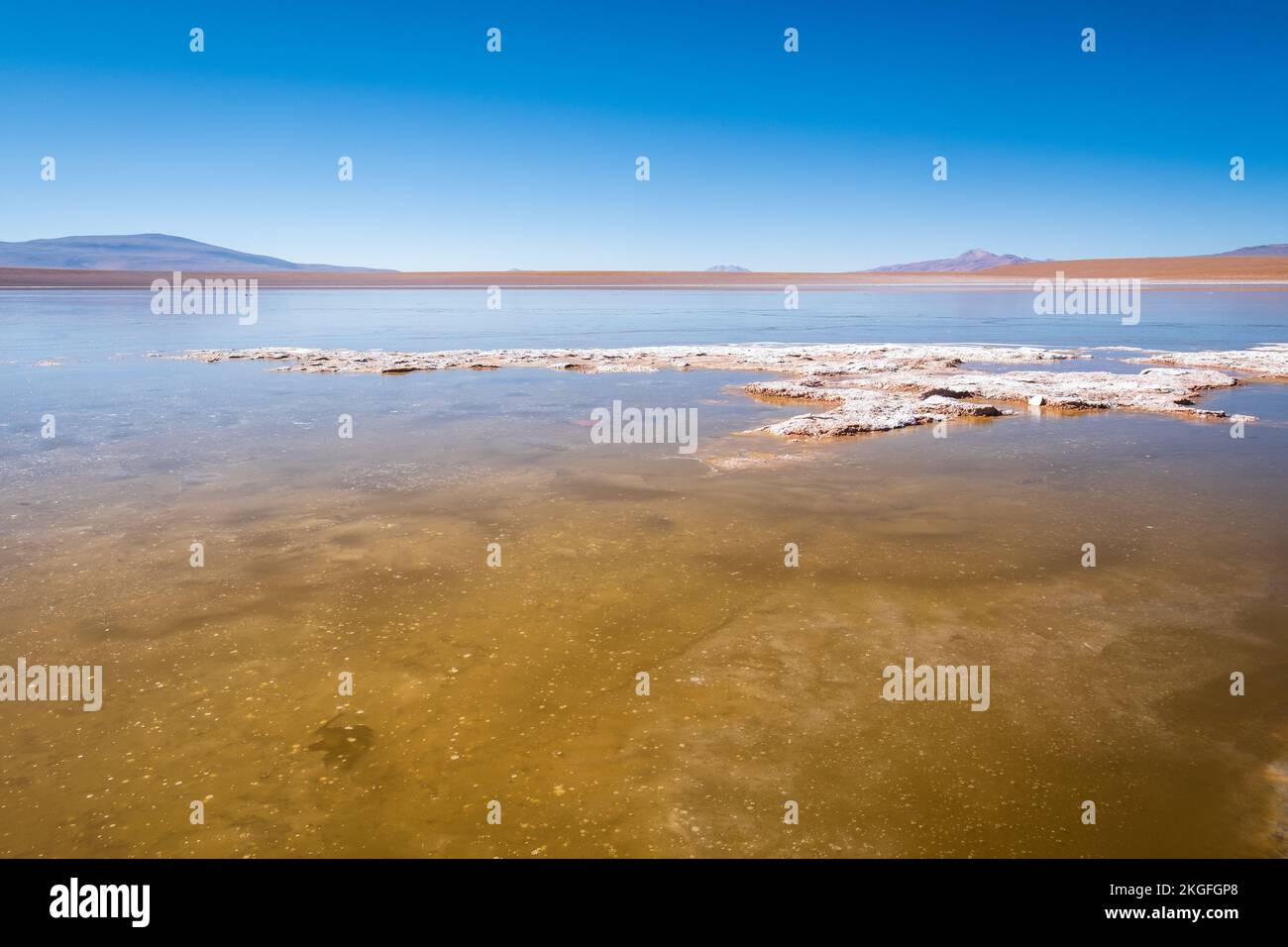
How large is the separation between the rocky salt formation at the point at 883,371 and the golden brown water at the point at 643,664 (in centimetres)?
507

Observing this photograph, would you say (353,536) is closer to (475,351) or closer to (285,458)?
(285,458)

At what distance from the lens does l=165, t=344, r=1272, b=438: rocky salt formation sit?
A: 595 inches

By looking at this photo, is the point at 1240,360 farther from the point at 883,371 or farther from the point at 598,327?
the point at 598,327

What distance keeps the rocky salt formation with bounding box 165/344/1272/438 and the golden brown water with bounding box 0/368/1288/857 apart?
16.6 ft

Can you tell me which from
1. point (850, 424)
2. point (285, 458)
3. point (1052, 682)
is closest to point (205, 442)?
point (285, 458)

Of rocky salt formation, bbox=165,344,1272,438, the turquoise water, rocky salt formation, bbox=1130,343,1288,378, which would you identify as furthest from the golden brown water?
the turquoise water

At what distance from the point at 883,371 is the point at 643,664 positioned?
16.5 m

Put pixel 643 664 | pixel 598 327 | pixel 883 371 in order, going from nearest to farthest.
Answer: pixel 643 664, pixel 883 371, pixel 598 327

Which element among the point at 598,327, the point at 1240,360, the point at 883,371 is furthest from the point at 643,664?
the point at 598,327

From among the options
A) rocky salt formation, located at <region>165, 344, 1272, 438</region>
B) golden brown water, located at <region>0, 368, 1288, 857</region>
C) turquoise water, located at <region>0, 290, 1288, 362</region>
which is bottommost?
golden brown water, located at <region>0, 368, 1288, 857</region>

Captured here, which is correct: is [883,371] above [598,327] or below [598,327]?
below

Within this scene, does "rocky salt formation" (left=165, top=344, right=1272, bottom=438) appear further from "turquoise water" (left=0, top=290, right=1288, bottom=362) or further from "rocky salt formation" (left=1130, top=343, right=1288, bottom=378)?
"turquoise water" (left=0, top=290, right=1288, bottom=362)

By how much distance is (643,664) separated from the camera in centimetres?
565
